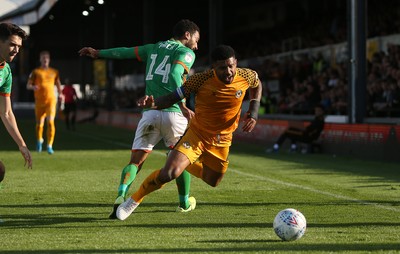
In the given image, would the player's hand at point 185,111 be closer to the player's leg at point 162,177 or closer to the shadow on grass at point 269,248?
the player's leg at point 162,177

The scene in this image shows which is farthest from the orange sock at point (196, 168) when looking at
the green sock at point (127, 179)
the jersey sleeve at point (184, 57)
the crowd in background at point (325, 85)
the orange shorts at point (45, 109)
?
the crowd in background at point (325, 85)

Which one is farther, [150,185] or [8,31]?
[150,185]

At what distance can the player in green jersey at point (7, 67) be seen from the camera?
29.7 feet

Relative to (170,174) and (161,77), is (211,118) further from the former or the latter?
(161,77)

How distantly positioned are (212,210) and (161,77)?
1.76m

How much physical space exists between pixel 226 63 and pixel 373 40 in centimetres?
2184

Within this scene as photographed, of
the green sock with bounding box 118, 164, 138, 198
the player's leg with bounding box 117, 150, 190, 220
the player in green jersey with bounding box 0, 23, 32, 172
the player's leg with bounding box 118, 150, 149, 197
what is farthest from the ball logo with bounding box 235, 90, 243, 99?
the player in green jersey with bounding box 0, 23, 32, 172

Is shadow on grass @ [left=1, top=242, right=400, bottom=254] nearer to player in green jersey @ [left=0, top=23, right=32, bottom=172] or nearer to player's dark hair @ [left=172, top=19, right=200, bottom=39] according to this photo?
player in green jersey @ [left=0, top=23, right=32, bottom=172]

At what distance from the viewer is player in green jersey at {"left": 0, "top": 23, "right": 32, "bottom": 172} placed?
9.06m

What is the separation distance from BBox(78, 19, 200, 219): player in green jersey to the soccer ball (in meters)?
2.52

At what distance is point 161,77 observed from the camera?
1124cm

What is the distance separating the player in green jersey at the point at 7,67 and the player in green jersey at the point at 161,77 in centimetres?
142

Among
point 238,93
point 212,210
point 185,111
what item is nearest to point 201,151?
point 238,93

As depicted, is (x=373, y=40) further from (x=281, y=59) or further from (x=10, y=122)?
(x=10, y=122)
